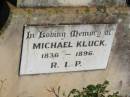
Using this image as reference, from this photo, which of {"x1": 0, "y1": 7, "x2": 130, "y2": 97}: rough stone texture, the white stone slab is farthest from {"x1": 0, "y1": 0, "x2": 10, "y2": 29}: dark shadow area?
the white stone slab

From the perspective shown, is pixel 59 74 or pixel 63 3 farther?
pixel 59 74

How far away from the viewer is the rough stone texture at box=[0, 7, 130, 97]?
438cm

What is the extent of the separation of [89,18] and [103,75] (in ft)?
2.56

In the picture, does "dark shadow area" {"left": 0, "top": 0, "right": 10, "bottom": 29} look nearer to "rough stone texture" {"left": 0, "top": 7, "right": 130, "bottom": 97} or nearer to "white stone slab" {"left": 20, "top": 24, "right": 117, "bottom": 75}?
"rough stone texture" {"left": 0, "top": 7, "right": 130, "bottom": 97}

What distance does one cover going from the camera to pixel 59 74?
15.7 feet

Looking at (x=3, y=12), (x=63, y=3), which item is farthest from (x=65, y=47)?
(x=3, y=12)

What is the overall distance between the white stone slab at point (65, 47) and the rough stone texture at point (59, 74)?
0.22 feet

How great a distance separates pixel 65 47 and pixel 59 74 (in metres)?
0.33

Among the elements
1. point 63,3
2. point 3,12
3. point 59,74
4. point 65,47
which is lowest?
point 59,74

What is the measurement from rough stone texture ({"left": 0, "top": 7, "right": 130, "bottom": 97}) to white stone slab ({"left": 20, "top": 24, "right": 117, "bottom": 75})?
0.22 feet

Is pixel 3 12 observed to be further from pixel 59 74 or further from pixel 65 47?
pixel 59 74

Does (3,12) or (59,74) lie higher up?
(3,12)

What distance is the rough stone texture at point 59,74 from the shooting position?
438cm

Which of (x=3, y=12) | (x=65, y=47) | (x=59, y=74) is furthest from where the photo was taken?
(x=59, y=74)
